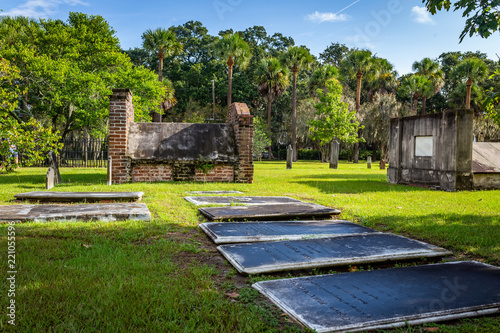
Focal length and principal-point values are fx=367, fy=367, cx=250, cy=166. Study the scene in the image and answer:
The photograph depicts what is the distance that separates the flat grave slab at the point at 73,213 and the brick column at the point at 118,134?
5157 mm

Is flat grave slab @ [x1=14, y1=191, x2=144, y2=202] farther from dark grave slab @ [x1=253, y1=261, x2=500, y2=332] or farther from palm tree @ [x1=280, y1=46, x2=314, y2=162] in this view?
palm tree @ [x1=280, y1=46, x2=314, y2=162]

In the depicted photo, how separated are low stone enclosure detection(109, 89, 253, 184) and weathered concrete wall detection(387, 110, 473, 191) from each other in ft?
18.7

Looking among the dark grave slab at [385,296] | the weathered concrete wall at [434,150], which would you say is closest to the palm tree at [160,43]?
the weathered concrete wall at [434,150]

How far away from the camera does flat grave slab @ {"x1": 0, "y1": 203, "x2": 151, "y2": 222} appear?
5465mm

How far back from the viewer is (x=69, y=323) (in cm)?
241

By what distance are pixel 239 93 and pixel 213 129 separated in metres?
34.5

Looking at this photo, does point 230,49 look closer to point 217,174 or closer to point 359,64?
point 359,64

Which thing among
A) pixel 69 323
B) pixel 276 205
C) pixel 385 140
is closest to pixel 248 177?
pixel 276 205

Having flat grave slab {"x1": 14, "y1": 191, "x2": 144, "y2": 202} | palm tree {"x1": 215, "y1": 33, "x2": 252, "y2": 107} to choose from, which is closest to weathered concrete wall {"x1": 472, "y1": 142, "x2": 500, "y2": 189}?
flat grave slab {"x1": 14, "y1": 191, "x2": 144, "y2": 202}

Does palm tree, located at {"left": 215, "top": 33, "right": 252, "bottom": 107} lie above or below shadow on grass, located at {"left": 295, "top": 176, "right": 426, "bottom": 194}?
above

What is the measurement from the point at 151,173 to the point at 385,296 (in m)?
9.98

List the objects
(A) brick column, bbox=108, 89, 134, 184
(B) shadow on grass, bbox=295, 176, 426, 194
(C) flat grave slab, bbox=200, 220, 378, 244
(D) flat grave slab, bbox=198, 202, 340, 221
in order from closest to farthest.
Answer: (C) flat grave slab, bbox=200, 220, 378, 244 → (D) flat grave slab, bbox=198, 202, 340, 221 → (B) shadow on grass, bbox=295, 176, 426, 194 → (A) brick column, bbox=108, 89, 134, 184

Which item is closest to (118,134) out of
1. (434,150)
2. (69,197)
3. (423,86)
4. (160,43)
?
(69,197)

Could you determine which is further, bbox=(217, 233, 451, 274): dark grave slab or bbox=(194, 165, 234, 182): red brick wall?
bbox=(194, 165, 234, 182): red brick wall
